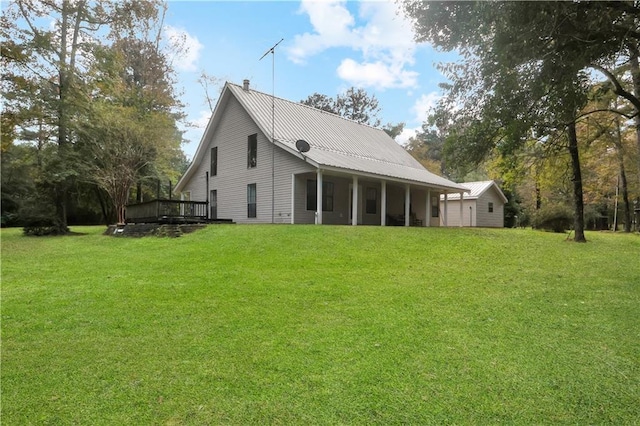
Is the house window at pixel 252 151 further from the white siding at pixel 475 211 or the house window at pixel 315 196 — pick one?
the white siding at pixel 475 211

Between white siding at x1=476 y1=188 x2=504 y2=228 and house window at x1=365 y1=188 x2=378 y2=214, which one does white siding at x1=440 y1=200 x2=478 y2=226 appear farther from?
house window at x1=365 y1=188 x2=378 y2=214

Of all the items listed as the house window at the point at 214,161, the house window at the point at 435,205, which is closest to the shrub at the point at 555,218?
the house window at the point at 435,205

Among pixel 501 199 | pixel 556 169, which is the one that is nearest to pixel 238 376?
pixel 556 169

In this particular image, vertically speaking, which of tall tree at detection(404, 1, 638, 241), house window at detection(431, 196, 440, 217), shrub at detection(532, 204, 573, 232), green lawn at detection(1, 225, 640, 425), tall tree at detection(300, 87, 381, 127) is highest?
tall tree at detection(300, 87, 381, 127)

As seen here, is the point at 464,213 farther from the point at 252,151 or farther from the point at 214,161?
the point at 214,161

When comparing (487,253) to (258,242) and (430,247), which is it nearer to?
→ (430,247)

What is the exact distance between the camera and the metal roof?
17.1 metres

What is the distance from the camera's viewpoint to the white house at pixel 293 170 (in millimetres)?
16438

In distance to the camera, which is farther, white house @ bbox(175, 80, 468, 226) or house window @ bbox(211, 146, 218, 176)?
house window @ bbox(211, 146, 218, 176)

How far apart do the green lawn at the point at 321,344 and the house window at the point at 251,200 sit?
9895 millimetres

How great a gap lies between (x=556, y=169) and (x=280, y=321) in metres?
17.6

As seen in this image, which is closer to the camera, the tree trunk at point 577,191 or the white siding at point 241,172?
the tree trunk at point 577,191

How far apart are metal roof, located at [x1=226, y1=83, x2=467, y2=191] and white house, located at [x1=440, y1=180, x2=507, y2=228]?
548cm

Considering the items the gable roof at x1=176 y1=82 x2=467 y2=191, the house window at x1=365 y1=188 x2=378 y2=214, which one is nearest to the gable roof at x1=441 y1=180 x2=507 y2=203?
the gable roof at x1=176 y1=82 x2=467 y2=191
